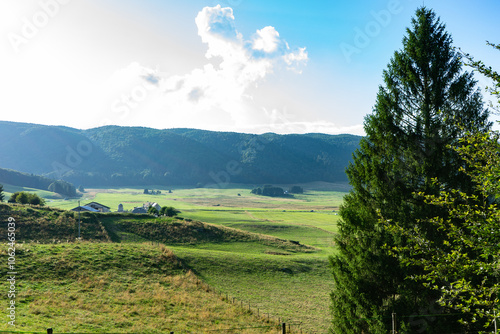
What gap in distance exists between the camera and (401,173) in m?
13.5

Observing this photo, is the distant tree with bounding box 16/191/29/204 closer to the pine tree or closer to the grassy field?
the grassy field

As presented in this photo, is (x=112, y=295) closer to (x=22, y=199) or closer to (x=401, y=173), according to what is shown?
(x=401, y=173)

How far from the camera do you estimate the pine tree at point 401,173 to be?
12.6m

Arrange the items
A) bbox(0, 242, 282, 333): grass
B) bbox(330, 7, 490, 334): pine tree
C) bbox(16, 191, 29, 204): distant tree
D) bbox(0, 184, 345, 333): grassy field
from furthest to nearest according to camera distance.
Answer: bbox(16, 191, 29, 204): distant tree, bbox(0, 184, 345, 333): grassy field, bbox(0, 242, 282, 333): grass, bbox(330, 7, 490, 334): pine tree

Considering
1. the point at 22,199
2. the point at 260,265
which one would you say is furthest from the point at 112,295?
the point at 22,199

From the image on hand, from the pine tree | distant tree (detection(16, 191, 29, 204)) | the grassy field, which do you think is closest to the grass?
the grassy field

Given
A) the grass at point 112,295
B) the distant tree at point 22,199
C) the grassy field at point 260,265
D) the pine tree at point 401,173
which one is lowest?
the grassy field at point 260,265

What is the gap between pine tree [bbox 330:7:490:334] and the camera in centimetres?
1261

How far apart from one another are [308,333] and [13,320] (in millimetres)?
20844

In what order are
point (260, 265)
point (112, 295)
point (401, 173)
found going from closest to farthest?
1. point (401, 173)
2. point (112, 295)
3. point (260, 265)

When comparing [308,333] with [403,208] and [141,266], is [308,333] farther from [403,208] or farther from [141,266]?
[141,266]

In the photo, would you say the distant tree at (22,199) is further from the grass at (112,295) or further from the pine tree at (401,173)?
the pine tree at (401,173)

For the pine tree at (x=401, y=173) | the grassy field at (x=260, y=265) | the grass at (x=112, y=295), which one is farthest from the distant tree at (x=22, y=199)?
the pine tree at (x=401, y=173)

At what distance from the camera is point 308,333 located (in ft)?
84.5
